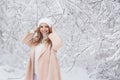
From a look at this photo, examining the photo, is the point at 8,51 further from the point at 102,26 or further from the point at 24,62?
the point at 102,26

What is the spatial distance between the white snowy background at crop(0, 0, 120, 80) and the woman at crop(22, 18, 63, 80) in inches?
126

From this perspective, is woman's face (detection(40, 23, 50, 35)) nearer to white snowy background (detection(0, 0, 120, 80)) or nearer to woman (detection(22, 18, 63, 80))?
woman (detection(22, 18, 63, 80))

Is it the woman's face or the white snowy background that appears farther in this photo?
the white snowy background

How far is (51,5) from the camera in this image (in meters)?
9.99

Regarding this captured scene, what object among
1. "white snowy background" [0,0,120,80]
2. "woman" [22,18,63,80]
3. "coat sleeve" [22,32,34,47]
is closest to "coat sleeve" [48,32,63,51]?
"woman" [22,18,63,80]

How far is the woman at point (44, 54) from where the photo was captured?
4480 millimetres

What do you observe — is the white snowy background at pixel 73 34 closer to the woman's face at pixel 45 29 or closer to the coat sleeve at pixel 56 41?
the woman's face at pixel 45 29

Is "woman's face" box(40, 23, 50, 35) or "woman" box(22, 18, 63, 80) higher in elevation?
"woman's face" box(40, 23, 50, 35)

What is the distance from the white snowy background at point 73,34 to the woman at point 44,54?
3196mm

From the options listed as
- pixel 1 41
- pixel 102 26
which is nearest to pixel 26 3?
pixel 1 41

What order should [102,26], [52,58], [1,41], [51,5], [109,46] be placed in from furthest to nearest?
[1,41], [51,5], [102,26], [109,46], [52,58]

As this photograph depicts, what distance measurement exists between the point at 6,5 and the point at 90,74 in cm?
351

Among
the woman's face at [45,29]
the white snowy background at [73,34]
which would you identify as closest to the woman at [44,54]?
the woman's face at [45,29]

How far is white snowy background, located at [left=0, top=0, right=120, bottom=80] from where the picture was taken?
8.45 m
